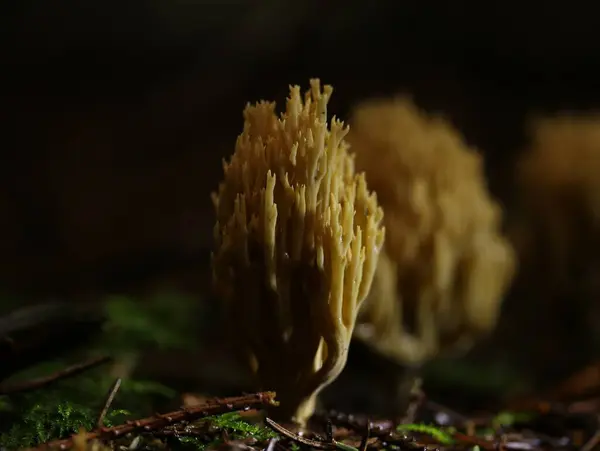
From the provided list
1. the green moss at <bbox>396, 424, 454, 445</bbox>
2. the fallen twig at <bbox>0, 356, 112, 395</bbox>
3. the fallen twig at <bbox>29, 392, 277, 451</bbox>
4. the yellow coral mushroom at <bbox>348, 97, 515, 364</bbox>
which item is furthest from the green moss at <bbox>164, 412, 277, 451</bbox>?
the yellow coral mushroom at <bbox>348, 97, 515, 364</bbox>

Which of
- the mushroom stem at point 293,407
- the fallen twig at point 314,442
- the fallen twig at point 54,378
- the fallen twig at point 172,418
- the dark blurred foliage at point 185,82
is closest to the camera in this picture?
the fallen twig at point 172,418

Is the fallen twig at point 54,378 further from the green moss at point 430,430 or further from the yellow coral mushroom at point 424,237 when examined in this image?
the yellow coral mushroom at point 424,237

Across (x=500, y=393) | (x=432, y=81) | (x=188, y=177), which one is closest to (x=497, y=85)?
(x=432, y=81)

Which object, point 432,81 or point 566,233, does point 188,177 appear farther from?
point 566,233

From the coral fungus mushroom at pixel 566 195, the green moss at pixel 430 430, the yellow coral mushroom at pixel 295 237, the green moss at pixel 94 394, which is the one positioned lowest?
the green moss at pixel 94 394

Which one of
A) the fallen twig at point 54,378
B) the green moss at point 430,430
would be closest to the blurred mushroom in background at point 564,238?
the green moss at point 430,430
